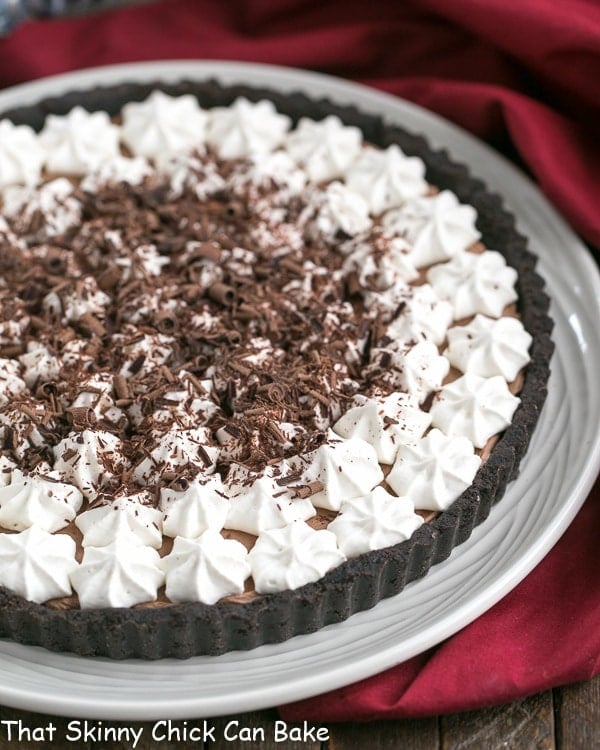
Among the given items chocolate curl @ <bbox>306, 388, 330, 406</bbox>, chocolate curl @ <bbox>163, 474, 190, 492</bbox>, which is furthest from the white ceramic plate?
chocolate curl @ <bbox>306, 388, 330, 406</bbox>

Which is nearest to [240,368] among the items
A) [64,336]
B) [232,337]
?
[232,337]

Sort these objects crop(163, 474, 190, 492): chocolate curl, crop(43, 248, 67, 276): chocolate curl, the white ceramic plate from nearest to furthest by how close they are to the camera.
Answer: the white ceramic plate < crop(163, 474, 190, 492): chocolate curl < crop(43, 248, 67, 276): chocolate curl

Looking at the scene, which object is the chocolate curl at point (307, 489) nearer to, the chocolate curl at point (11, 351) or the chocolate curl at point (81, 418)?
the chocolate curl at point (81, 418)

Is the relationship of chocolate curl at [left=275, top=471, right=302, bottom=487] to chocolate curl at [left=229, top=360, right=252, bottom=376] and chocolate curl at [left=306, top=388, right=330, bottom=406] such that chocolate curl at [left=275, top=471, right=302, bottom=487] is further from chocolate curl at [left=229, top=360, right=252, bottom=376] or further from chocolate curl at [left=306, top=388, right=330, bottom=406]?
chocolate curl at [left=229, top=360, right=252, bottom=376]

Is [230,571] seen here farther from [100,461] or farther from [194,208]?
[194,208]

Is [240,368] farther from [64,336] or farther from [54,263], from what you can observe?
[54,263]

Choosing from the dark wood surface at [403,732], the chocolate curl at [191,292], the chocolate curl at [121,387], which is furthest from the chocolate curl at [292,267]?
the dark wood surface at [403,732]
